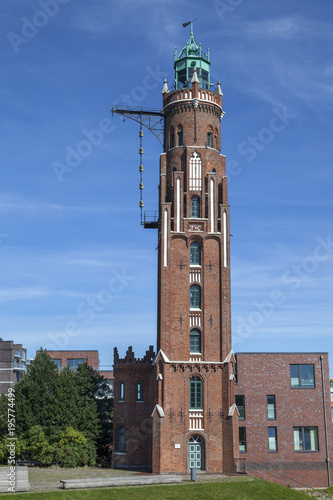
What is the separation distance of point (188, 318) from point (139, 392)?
10.2 meters

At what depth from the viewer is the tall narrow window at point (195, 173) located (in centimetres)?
5603

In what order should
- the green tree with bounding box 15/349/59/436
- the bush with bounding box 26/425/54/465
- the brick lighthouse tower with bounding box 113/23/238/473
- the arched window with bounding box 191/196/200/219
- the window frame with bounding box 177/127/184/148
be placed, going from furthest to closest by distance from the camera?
the window frame with bounding box 177/127/184/148 → the arched window with bounding box 191/196/200/219 → the green tree with bounding box 15/349/59/436 → the bush with bounding box 26/425/54/465 → the brick lighthouse tower with bounding box 113/23/238/473

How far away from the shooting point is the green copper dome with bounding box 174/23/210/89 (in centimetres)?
5884

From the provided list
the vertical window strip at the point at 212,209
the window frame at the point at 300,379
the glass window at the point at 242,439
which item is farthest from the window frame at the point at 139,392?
the vertical window strip at the point at 212,209

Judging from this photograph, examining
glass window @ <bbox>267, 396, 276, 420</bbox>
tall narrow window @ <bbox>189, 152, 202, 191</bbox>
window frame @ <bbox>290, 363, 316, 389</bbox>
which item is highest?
tall narrow window @ <bbox>189, 152, 202, 191</bbox>

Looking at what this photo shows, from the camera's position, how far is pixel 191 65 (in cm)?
5931

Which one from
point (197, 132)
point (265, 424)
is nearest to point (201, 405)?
point (265, 424)

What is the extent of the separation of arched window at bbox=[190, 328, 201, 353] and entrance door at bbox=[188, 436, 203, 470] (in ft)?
24.2

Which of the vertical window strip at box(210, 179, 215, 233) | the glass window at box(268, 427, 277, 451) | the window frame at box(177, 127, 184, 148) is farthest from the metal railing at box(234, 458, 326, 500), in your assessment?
the window frame at box(177, 127, 184, 148)

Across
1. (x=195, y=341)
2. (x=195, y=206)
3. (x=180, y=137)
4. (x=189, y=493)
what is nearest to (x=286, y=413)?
(x=195, y=341)

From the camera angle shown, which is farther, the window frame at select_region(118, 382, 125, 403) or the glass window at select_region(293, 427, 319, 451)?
the window frame at select_region(118, 382, 125, 403)

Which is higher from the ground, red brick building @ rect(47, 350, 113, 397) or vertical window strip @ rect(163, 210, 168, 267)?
vertical window strip @ rect(163, 210, 168, 267)

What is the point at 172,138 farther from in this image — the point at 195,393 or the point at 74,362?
the point at 74,362

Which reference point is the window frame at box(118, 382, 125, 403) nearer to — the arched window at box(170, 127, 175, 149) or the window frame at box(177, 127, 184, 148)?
the arched window at box(170, 127, 175, 149)
